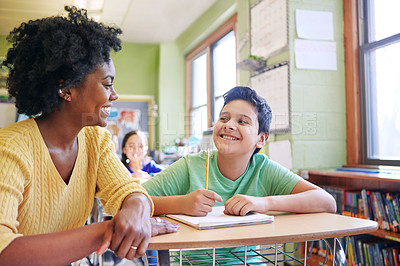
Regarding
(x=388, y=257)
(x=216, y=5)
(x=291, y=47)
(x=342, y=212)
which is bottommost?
(x=388, y=257)

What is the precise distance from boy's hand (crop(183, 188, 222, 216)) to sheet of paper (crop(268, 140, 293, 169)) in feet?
6.10

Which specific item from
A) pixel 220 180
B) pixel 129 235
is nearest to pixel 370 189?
pixel 220 180

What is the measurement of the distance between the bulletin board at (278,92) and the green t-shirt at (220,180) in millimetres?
1513

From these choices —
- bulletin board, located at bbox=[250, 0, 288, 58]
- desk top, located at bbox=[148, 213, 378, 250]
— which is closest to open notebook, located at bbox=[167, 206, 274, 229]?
desk top, located at bbox=[148, 213, 378, 250]

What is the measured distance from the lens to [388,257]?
215 cm

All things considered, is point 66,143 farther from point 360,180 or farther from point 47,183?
point 360,180

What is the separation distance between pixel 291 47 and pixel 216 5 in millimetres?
2040

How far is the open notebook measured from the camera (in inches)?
37.9

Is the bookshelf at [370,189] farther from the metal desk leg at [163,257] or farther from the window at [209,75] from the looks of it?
the window at [209,75]

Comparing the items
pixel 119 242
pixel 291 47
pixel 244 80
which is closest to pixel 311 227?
pixel 119 242

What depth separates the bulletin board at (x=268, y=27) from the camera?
9.75 feet

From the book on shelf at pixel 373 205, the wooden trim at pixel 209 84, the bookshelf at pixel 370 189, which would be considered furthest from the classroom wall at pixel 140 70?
the book on shelf at pixel 373 205

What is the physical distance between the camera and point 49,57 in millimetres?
978

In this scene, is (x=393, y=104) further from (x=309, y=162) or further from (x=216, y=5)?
(x=216, y=5)
